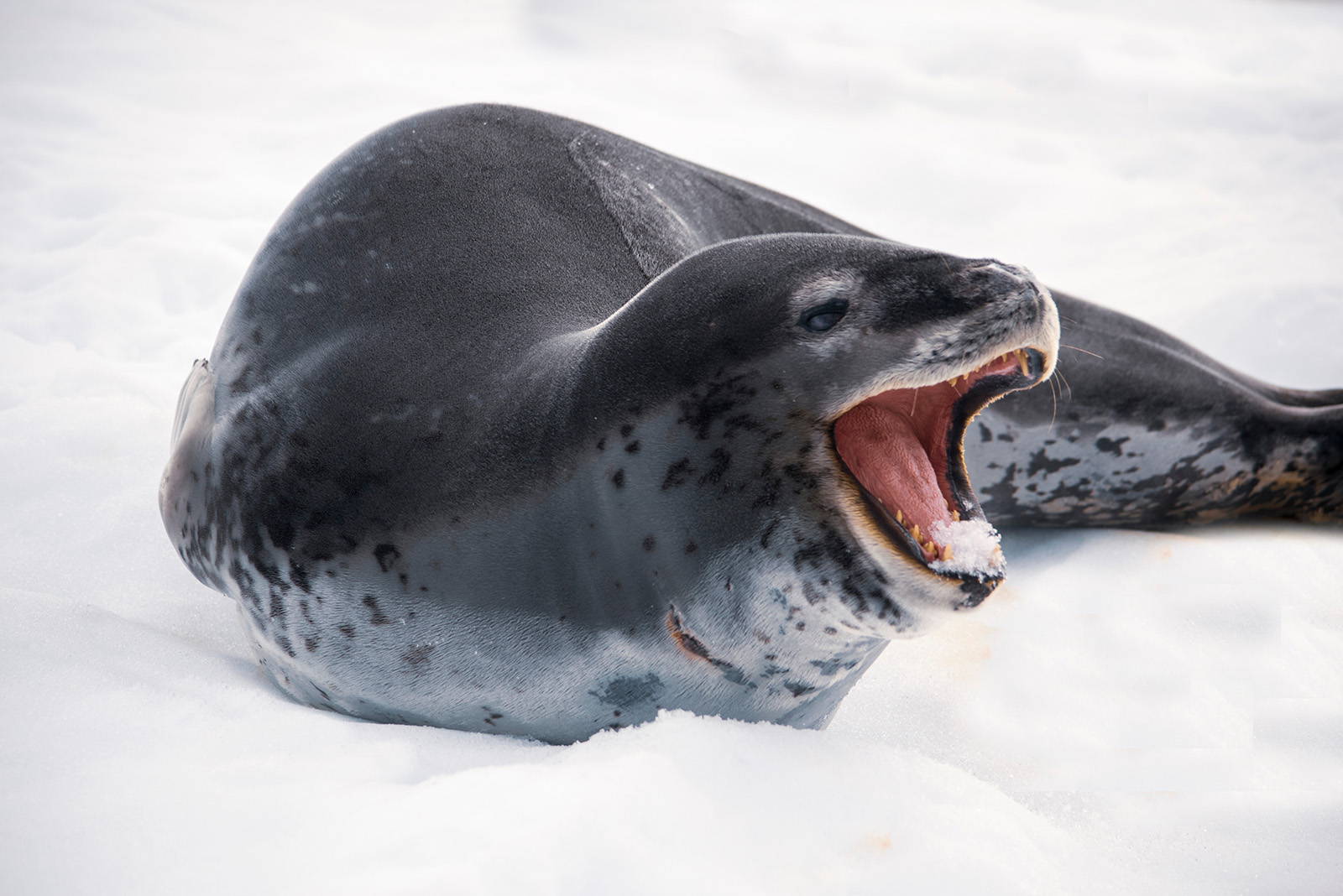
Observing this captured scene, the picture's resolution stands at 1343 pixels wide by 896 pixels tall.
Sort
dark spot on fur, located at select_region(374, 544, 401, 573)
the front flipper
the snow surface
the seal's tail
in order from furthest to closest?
the front flipper, the seal's tail, dark spot on fur, located at select_region(374, 544, 401, 573), the snow surface

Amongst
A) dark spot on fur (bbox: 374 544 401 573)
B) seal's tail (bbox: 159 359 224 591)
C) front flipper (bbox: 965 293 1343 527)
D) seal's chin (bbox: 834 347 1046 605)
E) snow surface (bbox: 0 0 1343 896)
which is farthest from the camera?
front flipper (bbox: 965 293 1343 527)

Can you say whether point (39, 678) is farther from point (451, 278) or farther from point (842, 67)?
point (842, 67)

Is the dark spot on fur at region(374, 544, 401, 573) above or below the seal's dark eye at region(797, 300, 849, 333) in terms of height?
below

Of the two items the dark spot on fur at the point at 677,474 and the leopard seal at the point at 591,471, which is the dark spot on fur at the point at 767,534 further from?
the dark spot on fur at the point at 677,474

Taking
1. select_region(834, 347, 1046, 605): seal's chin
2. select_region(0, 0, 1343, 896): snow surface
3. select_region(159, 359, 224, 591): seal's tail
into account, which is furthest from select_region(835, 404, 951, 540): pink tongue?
select_region(159, 359, 224, 591): seal's tail

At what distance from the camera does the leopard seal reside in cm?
133

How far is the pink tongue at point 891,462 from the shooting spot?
139cm

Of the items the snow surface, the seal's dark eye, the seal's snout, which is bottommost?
the snow surface

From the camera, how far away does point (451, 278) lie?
70.1 inches

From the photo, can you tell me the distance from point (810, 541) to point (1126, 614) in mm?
1252

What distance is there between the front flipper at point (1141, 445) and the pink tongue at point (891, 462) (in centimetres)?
118

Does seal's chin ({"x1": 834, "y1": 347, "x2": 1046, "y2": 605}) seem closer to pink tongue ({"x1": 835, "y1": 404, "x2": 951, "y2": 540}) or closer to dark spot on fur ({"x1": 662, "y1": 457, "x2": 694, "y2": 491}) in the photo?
pink tongue ({"x1": 835, "y1": 404, "x2": 951, "y2": 540})

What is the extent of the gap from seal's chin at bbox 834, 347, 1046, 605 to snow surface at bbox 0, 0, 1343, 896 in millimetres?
346

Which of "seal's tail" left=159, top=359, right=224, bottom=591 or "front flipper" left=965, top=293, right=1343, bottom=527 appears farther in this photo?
"front flipper" left=965, top=293, right=1343, bottom=527
